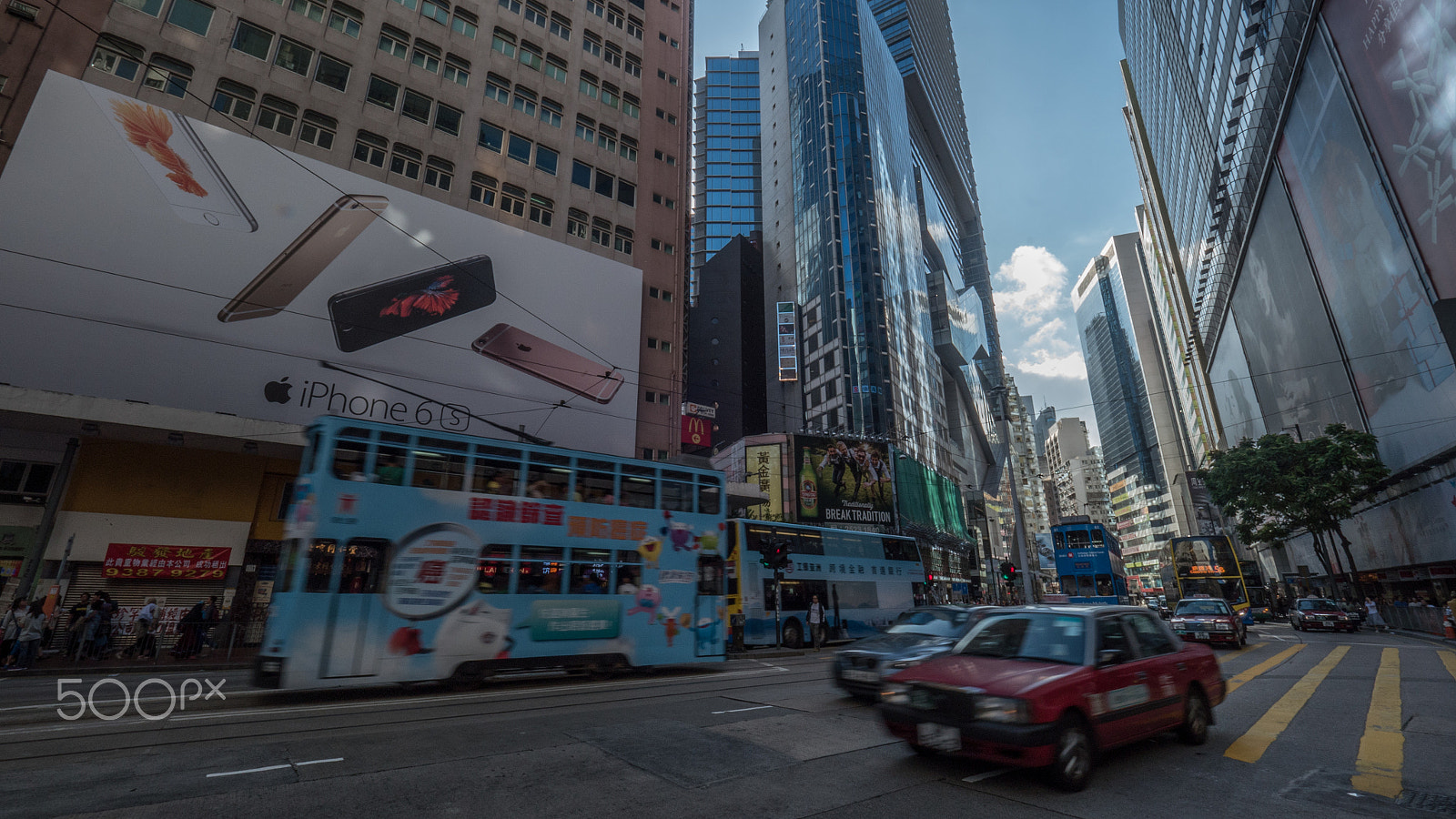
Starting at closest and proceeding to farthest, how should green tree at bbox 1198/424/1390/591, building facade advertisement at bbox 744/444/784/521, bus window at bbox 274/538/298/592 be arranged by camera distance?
bus window at bbox 274/538/298/592
green tree at bbox 1198/424/1390/591
building facade advertisement at bbox 744/444/784/521

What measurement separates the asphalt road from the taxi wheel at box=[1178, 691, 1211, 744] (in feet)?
0.37

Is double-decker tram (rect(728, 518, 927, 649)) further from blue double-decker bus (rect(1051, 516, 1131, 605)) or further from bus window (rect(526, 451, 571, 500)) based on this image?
bus window (rect(526, 451, 571, 500))

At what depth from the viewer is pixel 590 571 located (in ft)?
37.6

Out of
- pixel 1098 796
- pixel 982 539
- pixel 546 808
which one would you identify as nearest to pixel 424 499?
pixel 546 808

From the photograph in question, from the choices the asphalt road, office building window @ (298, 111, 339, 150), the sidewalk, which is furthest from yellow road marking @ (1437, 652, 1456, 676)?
office building window @ (298, 111, 339, 150)

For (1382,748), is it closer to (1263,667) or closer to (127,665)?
(1263,667)

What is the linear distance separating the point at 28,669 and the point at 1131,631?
796 inches

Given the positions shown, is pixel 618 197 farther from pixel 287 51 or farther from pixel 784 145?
pixel 784 145

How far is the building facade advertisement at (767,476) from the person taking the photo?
4262cm

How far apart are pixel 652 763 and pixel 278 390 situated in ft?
68.7

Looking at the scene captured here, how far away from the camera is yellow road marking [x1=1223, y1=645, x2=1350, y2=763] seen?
5.74 meters

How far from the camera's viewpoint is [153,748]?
18.8 feet

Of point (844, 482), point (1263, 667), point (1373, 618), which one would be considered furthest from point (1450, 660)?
point (844, 482)

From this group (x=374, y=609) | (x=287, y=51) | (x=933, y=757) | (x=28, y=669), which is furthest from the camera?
(x=287, y=51)
